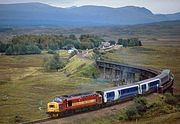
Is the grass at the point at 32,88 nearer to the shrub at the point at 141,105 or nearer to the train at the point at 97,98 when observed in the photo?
the train at the point at 97,98

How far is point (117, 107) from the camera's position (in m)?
57.2

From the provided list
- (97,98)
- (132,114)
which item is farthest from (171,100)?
(97,98)

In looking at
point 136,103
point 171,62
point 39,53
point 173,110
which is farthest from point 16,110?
point 39,53

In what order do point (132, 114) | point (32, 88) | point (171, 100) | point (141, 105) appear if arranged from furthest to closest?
point (32, 88), point (171, 100), point (141, 105), point (132, 114)

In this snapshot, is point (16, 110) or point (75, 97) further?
point (16, 110)

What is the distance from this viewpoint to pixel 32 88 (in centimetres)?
8981

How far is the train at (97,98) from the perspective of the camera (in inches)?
1955

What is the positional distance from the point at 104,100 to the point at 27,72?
240 ft

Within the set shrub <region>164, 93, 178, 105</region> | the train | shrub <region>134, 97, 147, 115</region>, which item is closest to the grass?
the train

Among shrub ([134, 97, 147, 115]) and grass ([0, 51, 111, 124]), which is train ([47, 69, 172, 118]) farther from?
grass ([0, 51, 111, 124])

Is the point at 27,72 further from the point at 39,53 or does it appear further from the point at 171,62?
the point at 39,53

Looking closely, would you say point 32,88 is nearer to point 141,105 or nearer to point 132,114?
point 141,105

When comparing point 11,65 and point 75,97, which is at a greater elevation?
point 75,97

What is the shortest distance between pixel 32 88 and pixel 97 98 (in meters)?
37.7
